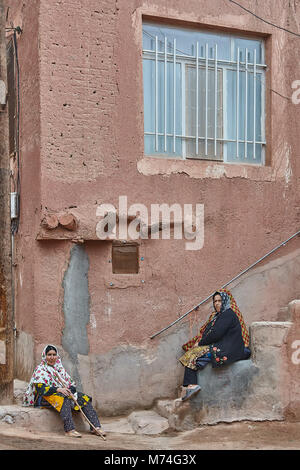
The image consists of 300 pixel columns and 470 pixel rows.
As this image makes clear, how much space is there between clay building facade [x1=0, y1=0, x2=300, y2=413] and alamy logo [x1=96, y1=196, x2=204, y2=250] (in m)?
0.02

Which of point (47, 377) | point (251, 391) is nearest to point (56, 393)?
point (47, 377)

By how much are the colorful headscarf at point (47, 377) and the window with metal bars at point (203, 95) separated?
Answer: 107 inches

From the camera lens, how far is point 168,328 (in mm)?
7672

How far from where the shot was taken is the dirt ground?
6039 mm

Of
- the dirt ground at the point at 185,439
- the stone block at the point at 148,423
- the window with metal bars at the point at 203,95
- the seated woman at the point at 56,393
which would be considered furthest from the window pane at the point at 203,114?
the dirt ground at the point at 185,439

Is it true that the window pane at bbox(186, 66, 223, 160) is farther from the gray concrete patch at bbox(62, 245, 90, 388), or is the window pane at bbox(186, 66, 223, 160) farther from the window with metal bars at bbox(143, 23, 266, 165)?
the gray concrete patch at bbox(62, 245, 90, 388)

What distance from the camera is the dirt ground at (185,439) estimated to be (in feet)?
19.8

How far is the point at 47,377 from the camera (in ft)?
22.0

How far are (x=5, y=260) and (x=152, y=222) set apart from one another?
5.73 feet

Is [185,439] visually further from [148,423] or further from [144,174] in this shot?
[144,174]

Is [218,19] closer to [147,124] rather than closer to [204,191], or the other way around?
[147,124]
